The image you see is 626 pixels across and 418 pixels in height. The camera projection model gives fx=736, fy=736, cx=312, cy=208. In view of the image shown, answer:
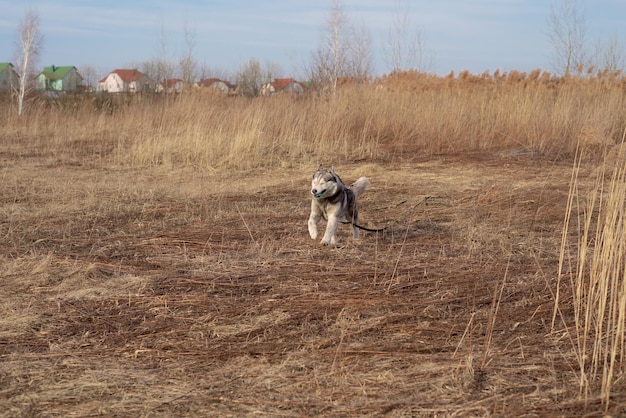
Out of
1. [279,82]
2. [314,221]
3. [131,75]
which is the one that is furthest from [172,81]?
[314,221]

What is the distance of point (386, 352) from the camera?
3855 mm

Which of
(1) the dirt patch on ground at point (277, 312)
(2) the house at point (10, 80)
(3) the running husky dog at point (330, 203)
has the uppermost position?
(2) the house at point (10, 80)

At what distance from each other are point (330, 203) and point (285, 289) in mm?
1628

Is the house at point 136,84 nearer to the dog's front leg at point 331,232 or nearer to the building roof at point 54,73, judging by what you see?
the building roof at point 54,73

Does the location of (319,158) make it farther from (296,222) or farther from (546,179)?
(296,222)

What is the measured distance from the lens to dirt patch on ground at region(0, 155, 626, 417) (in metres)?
3.34

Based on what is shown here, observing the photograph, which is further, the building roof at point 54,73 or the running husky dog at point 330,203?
the building roof at point 54,73

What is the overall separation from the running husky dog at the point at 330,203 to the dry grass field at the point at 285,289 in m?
0.22

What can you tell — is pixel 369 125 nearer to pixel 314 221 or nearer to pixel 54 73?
pixel 314 221

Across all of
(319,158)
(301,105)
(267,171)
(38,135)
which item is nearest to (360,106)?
(301,105)

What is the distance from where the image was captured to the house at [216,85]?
65.5ft

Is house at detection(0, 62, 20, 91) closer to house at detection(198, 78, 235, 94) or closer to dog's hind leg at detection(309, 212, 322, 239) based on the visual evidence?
house at detection(198, 78, 235, 94)

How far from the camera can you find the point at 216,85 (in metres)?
20.8

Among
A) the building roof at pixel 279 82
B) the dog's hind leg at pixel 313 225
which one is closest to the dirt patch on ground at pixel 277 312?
the dog's hind leg at pixel 313 225
